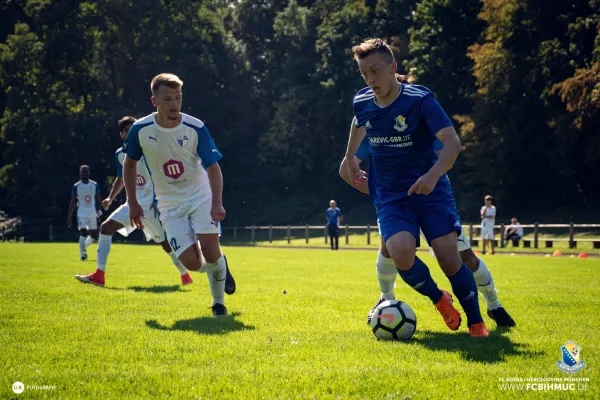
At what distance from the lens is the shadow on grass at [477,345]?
19.8ft

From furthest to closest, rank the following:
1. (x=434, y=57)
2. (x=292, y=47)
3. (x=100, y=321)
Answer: (x=292, y=47) < (x=434, y=57) < (x=100, y=321)

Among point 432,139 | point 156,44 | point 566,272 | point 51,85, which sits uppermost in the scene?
point 156,44

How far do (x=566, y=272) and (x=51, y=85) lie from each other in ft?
145

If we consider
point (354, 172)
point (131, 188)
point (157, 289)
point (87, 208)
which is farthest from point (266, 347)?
point (87, 208)

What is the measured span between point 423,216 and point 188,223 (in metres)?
3.16

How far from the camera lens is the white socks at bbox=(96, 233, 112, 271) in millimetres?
13056

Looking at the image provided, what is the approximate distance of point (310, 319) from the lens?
8328 millimetres

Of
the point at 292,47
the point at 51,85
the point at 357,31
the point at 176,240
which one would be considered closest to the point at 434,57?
the point at 357,31

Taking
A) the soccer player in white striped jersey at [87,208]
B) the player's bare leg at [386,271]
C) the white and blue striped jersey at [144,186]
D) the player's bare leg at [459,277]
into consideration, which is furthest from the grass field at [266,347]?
the soccer player in white striped jersey at [87,208]

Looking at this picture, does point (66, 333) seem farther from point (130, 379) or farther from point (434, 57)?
point (434, 57)

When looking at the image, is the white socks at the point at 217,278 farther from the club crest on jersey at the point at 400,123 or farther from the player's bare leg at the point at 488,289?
the club crest on jersey at the point at 400,123

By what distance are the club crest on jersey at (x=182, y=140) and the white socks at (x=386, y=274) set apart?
256 centimetres

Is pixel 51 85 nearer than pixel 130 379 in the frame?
No

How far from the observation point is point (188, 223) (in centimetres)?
913
